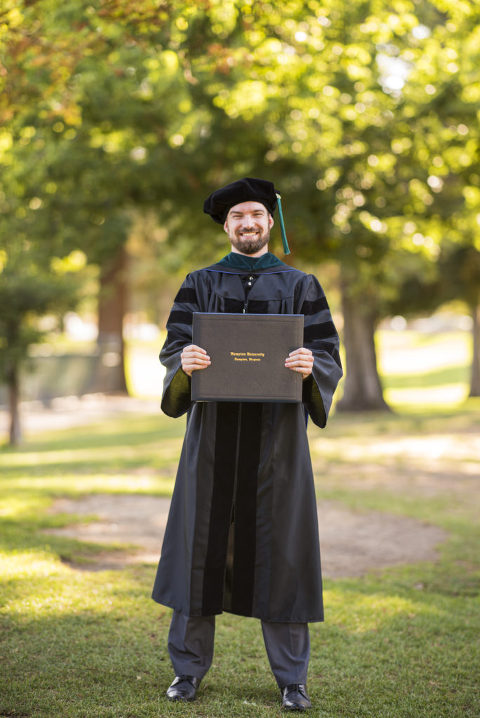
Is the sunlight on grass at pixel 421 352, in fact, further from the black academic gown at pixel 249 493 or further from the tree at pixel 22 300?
the black academic gown at pixel 249 493

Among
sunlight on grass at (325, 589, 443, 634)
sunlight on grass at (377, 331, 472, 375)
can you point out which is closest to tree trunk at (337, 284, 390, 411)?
sunlight on grass at (325, 589, 443, 634)

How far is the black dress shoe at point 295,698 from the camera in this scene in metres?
3.64

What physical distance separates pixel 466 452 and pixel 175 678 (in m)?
10.3

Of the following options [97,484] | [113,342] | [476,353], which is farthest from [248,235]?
[113,342]

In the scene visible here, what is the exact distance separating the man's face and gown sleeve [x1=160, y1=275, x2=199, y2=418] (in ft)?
1.01

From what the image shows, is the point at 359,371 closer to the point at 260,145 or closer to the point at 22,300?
the point at 260,145

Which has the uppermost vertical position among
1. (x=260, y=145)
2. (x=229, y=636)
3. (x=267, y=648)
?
(x=260, y=145)

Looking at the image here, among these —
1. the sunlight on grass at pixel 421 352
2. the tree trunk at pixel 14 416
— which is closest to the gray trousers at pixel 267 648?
the tree trunk at pixel 14 416

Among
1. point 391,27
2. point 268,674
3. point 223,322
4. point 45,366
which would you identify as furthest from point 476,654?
point 45,366

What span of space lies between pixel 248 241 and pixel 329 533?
4.28 metres

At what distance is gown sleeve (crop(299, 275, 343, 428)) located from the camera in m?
3.72

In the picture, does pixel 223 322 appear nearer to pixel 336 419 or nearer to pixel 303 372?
pixel 303 372

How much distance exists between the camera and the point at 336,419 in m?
18.9

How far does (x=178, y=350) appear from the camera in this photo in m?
3.80
